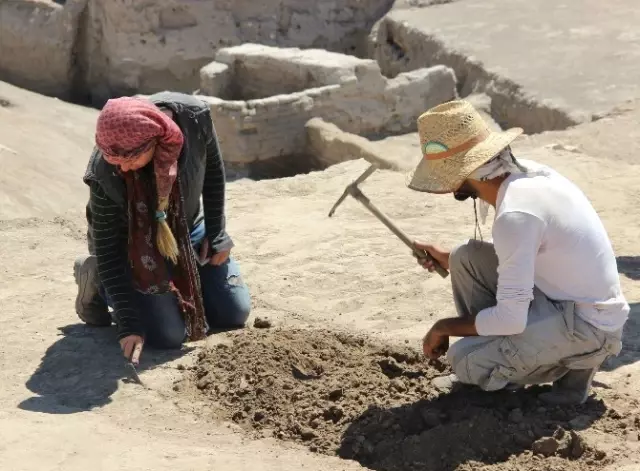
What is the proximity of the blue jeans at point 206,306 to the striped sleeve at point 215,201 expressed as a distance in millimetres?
66

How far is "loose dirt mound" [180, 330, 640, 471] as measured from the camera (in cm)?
343

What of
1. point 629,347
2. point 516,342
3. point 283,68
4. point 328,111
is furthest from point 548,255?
point 283,68

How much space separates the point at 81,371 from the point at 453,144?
1.85 m

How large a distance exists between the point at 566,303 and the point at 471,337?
367mm

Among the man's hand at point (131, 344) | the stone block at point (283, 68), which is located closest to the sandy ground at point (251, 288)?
the man's hand at point (131, 344)

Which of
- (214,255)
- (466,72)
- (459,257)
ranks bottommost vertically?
(466,72)

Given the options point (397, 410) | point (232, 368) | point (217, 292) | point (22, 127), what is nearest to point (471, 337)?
point (397, 410)

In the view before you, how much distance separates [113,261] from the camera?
430 centimetres

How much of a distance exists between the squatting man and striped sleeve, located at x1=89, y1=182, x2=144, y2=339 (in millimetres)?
1263

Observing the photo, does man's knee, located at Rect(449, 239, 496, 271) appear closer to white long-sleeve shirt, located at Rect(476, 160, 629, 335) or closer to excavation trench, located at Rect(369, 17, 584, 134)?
white long-sleeve shirt, located at Rect(476, 160, 629, 335)

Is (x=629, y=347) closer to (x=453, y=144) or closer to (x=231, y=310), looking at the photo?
(x=453, y=144)

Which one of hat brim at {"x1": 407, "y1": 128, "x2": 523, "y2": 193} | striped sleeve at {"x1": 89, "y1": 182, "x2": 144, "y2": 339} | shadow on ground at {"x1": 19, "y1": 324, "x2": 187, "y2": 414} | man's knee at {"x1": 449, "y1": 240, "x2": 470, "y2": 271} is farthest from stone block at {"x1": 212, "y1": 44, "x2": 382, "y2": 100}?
hat brim at {"x1": 407, "y1": 128, "x2": 523, "y2": 193}

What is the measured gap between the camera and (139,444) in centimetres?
359

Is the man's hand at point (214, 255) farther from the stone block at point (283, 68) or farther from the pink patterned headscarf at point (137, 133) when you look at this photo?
the stone block at point (283, 68)
